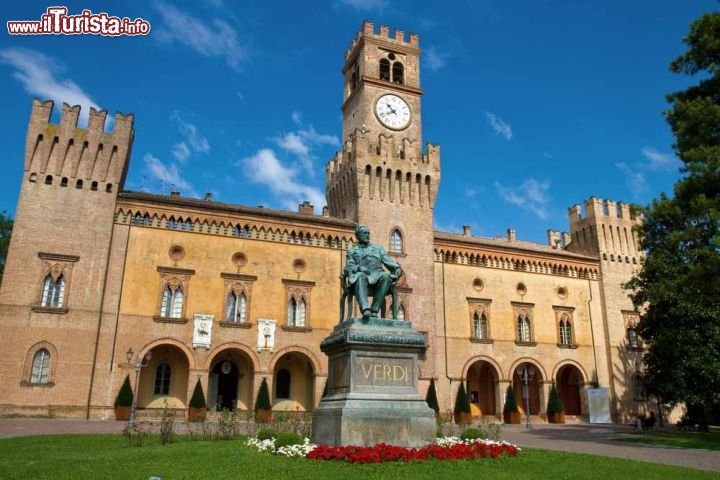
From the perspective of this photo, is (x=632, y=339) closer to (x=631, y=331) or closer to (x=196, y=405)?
(x=631, y=331)

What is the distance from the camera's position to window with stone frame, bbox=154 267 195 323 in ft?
110

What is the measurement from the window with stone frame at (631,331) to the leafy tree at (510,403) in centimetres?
1114

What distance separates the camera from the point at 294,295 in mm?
36250

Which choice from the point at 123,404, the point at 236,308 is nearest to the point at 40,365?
the point at 123,404

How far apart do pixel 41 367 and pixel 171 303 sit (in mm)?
7140

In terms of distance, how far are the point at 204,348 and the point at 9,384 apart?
31.3 ft

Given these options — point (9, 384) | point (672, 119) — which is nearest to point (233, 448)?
point (672, 119)

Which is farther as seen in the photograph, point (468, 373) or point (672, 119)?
point (468, 373)

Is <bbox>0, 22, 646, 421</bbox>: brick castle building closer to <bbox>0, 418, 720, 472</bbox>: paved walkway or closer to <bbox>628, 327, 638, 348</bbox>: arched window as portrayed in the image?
<bbox>628, 327, 638, 348</bbox>: arched window

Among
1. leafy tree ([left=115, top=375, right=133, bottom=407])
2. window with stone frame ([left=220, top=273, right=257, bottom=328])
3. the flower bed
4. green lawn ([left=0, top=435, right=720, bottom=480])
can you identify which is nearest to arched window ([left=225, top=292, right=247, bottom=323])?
window with stone frame ([left=220, top=273, right=257, bottom=328])

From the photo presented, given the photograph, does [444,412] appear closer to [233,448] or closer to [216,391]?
[216,391]

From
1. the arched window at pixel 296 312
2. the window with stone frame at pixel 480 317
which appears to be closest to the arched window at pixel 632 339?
the window with stone frame at pixel 480 317

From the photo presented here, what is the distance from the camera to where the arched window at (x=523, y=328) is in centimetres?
4234

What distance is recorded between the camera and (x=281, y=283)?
3612 centimetres
